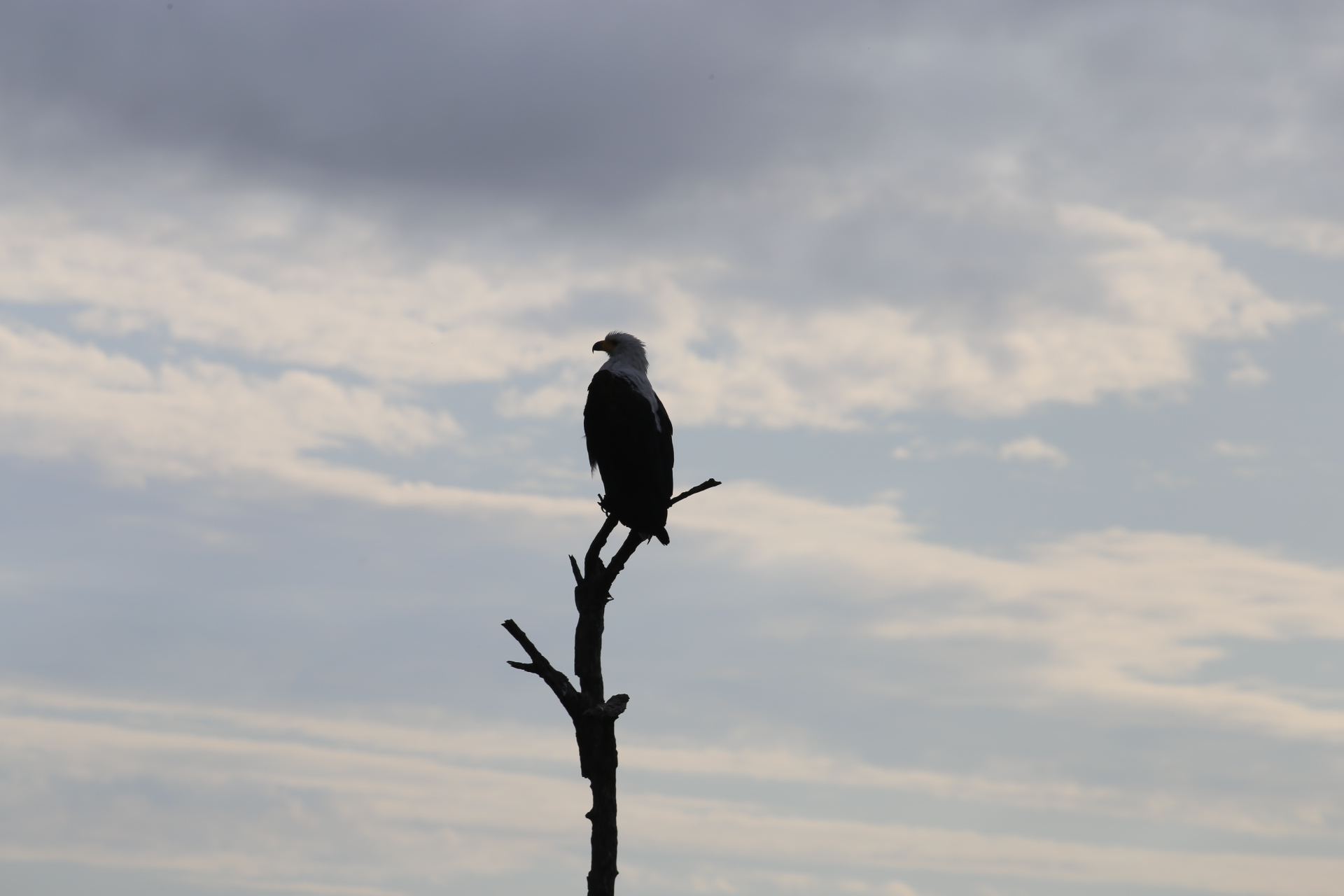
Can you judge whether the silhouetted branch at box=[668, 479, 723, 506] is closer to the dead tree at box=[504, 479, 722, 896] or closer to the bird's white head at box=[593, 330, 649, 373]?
the dead tree at box=[504, 479, 722, 896]

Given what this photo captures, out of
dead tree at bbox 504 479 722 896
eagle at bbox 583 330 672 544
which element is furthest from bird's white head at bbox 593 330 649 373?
dead tree at bbox 504 479 722 896

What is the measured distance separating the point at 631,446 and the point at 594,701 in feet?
8.97

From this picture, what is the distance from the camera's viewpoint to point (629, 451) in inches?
502

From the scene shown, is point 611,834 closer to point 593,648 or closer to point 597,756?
point 597,756

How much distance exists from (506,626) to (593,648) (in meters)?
0.81

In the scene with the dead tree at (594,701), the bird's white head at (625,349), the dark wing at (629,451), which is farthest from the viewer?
the bird's white head at (625,349)

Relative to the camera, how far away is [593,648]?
11406 millimetres

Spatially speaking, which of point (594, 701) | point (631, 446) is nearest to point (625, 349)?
point (631, 446)

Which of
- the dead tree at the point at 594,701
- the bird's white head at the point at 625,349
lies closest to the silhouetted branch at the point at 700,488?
the dead tree at the point at 594,701

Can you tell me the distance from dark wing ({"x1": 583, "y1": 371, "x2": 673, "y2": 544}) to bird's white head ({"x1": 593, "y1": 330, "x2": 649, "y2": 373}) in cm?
74

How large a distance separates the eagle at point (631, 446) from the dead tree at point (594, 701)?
96 centimetres

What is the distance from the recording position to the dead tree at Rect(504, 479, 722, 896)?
1102 centimetres

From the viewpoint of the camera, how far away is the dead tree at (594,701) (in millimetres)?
11016

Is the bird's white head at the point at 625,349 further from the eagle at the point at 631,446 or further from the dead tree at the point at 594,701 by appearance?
the dead tree at the point at 594,701
